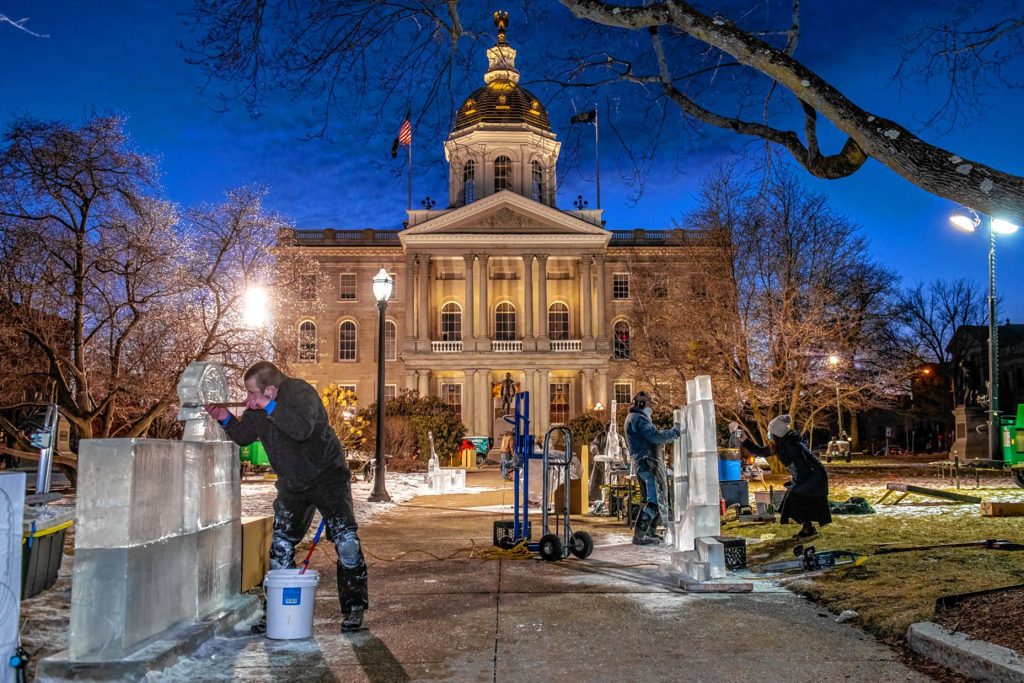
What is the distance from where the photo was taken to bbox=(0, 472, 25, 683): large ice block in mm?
4180

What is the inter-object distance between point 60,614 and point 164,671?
214 centimetres

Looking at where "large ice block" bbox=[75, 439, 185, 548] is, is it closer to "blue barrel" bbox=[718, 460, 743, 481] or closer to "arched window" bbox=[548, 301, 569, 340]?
"blue barrel" bbox=[718, 460, 743, 481]

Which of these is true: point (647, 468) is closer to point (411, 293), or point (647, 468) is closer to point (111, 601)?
point (111, 601)

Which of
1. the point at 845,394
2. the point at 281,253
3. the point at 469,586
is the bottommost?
the point at 469,586

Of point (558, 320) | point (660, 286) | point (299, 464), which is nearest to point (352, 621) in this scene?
point (299, 464)

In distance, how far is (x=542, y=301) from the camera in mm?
54406

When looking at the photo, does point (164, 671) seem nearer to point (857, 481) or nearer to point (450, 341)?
point (857, 481)

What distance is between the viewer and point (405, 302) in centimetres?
5675

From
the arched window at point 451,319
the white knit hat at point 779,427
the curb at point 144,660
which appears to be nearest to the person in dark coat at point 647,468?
the white knit hat at point 779,427

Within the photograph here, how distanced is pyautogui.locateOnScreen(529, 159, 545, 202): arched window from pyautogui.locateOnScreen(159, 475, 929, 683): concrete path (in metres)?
51.3

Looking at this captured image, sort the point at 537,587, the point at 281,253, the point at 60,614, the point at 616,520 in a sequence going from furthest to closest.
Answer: the point at 281,253 < the point at 616,520 < the point at 537,587 < the point at 60,614

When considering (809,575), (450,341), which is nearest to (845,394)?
(809,575)

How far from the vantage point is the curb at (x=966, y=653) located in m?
4.47

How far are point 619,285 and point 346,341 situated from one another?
18.5 meters
